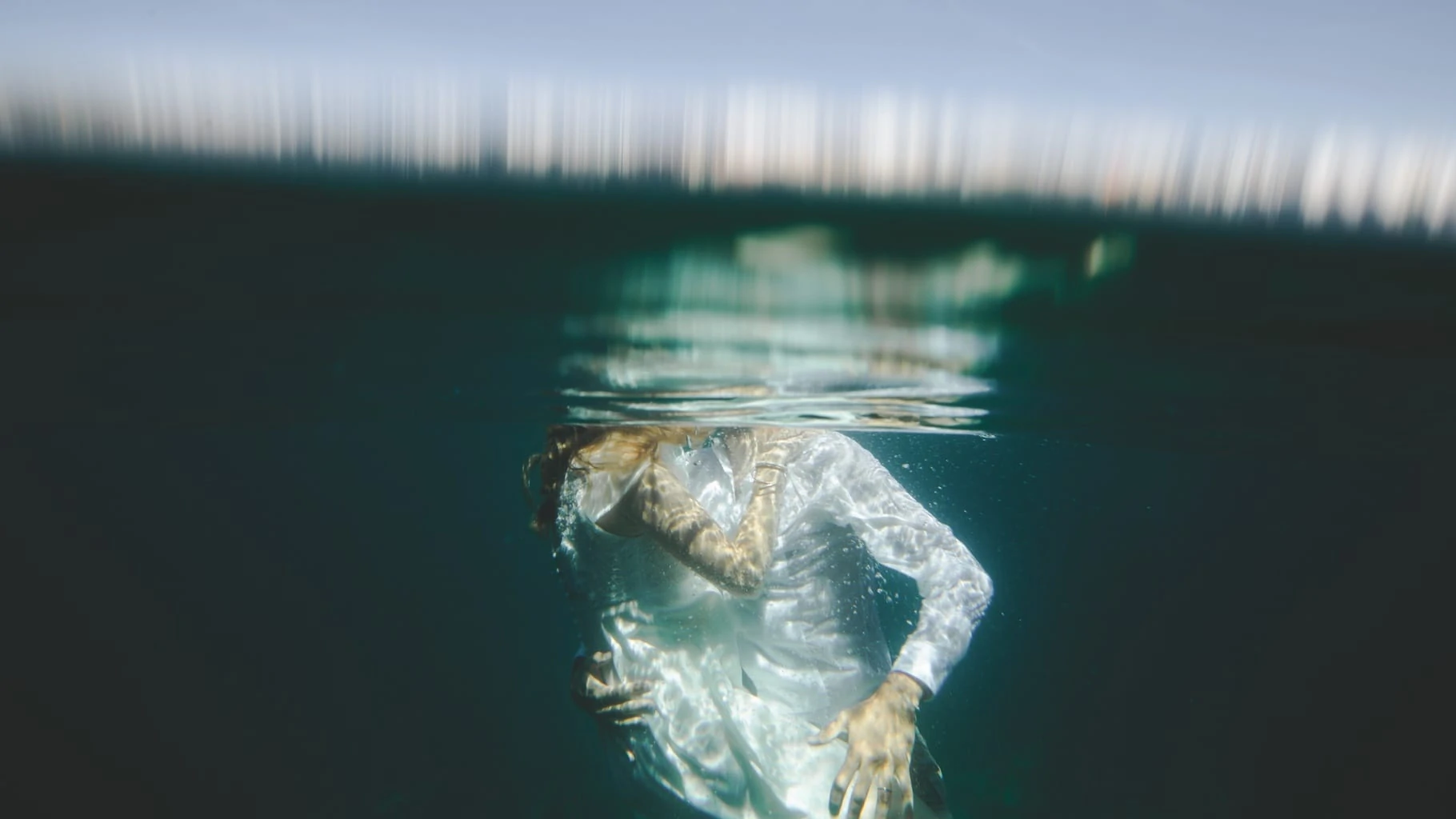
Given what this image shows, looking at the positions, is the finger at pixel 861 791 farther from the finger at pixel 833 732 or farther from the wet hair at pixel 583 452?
the wet hair at pixel 583 452

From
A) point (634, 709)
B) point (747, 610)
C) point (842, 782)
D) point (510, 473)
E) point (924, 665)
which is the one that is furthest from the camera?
point (510, 473)

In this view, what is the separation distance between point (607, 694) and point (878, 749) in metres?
1.85

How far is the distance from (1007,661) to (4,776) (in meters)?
68.0

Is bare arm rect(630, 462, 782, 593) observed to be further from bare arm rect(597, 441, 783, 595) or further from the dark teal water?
the dark teal water

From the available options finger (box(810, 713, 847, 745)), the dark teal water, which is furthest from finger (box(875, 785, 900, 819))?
the dark teal water

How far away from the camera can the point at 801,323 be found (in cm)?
513

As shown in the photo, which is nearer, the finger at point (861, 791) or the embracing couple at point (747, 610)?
the finger at point (861, 791)

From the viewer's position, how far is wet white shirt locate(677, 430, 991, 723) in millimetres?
4359

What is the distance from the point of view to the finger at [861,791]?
3916 millimetres

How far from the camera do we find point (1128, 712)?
48.1 meters

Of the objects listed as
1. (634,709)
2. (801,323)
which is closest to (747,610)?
(634,709)

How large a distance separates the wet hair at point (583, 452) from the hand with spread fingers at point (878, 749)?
2.00 m

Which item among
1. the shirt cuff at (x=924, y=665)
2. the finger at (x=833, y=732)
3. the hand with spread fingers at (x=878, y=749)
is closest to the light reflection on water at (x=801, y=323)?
the shirt cuff at (x=924, y=665)

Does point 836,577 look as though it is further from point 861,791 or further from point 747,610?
point 861,791
